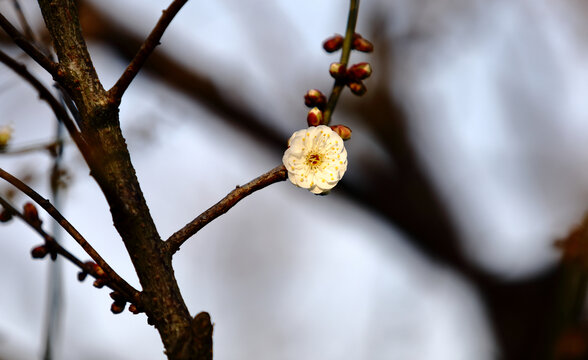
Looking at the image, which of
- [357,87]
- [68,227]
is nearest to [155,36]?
[68,227]

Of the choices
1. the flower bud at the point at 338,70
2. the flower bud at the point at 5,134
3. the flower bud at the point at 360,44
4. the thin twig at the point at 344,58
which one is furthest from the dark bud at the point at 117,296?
the flower bud at the point at 5,134

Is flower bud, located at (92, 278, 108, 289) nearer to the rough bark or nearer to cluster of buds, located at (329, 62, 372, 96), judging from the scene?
the rough bark

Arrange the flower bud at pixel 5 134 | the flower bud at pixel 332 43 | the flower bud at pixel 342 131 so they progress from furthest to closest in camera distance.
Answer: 1. the flower bud at pixel 5 134
2. the flower bud at pixel 332 43
3. the flower bud at pixel 342 131

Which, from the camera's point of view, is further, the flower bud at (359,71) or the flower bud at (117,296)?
the flower bud at (359,71)

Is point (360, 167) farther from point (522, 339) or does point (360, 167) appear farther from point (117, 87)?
point (117, 87)

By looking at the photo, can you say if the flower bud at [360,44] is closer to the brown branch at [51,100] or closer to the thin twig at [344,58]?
the thin twig at [344,58]

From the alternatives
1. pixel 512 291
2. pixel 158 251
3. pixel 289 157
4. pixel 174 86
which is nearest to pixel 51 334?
pixel 158 251
